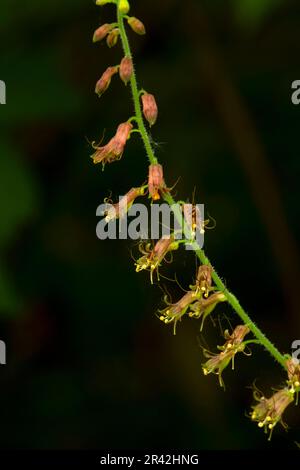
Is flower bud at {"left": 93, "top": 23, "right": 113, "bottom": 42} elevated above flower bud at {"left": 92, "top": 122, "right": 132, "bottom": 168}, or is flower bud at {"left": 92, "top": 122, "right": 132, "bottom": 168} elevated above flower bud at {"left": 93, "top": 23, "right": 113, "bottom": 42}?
flower bud at {"left": 93, "top": 23, "right": 113, "bottom": 42}

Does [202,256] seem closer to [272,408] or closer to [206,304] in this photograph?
[206,304]

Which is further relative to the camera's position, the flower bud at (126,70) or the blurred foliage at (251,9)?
the blurred foliage at (251,9)

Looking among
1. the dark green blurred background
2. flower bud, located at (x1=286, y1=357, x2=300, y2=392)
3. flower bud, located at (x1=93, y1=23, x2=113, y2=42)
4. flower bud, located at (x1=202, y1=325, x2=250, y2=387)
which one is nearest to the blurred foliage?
the dark green blurred background

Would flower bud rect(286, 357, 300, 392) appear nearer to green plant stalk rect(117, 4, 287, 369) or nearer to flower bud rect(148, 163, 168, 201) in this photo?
green plant stalk rect(117, 4, 287, 369)

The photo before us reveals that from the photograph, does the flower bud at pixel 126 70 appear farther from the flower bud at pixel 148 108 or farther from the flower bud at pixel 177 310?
the flower bud at pixel 177 310

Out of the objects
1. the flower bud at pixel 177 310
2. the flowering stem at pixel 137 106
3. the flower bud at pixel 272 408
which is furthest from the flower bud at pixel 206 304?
the flowering stem at pixel 137 106

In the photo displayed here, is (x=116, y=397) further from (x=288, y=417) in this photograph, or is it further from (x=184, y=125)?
(x=184, y=125)

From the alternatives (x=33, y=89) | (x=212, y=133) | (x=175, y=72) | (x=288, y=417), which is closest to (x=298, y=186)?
(x=212, y=133)

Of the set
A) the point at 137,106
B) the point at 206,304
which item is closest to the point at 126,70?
the point at 137,106
